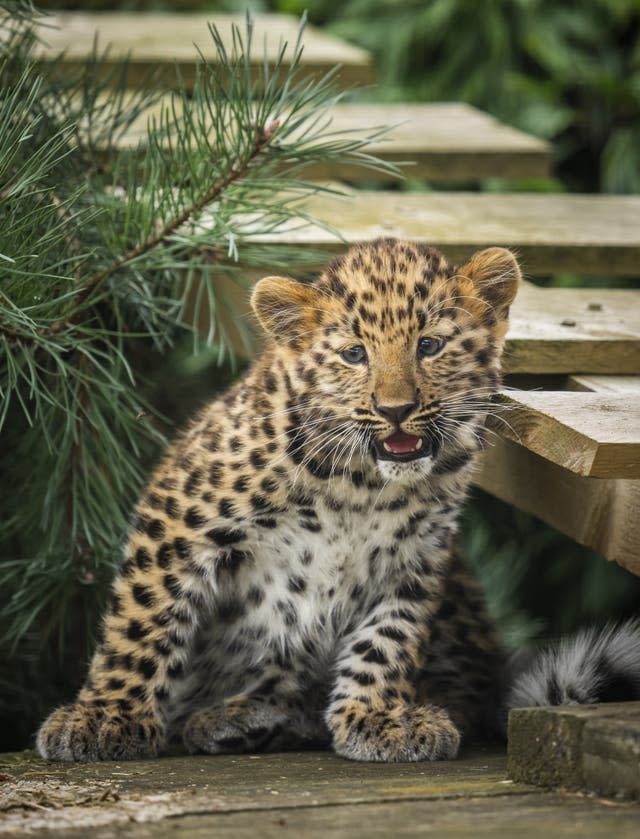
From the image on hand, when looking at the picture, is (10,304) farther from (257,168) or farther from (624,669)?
(624,669)

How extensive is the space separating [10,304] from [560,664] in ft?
5.22

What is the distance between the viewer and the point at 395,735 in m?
3.47

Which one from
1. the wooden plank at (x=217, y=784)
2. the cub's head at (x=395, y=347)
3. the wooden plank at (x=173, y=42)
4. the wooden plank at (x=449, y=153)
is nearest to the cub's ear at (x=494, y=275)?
the cub's head at (x=395, y=347)

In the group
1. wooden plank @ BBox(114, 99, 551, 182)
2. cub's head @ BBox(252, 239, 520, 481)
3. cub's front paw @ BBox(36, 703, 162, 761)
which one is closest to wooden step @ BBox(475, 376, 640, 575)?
cub's head @ BBox(252, 239, 520, 481)

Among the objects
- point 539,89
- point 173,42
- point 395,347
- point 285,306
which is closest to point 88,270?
point 285,306

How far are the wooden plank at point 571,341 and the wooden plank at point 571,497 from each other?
0.25 m

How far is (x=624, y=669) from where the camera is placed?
3.48m

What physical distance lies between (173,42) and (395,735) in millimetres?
4507

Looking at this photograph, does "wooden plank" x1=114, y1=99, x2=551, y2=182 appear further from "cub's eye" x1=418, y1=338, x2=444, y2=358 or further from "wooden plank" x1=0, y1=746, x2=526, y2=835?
"wooden plank" x1=0, y1=746, x2=526, y2=835

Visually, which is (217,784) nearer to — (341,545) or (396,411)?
(341,545)

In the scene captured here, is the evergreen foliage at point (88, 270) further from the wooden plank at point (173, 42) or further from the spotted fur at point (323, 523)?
the wooden plank at point (173, 42)

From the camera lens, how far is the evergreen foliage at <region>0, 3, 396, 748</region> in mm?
3619

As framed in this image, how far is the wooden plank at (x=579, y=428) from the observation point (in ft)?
10.2

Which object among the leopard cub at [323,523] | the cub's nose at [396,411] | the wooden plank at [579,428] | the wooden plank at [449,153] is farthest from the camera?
the wooden plank at [449,153]
